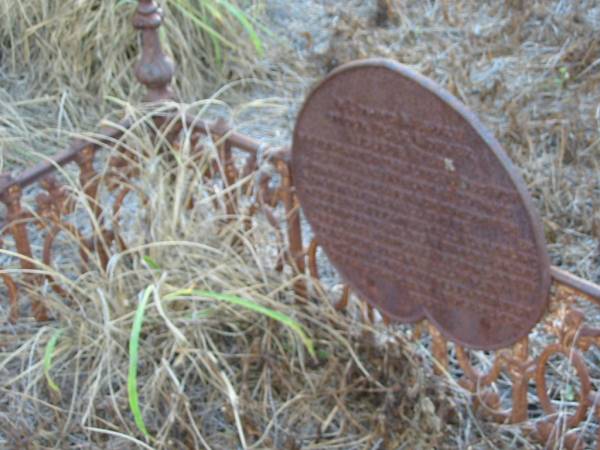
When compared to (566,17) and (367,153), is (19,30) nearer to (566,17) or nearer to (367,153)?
(566,17)

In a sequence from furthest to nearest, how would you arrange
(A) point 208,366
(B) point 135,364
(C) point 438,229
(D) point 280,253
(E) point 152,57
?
(E) point 152,57, (D) point 280,253, (A) point 208,366, (B) point 135,364, (C) point 438,229

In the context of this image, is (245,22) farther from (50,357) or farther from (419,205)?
(419,205)

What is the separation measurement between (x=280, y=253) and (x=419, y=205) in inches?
20.4

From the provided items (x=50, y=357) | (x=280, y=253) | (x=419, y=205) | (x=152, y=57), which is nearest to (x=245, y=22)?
(x=152, y=57)

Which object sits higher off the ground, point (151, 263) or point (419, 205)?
point (419, 205)

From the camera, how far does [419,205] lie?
8.04 feet

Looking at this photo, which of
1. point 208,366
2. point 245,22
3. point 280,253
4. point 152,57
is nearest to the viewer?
point 208,366

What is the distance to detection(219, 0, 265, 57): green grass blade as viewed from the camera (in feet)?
14.5

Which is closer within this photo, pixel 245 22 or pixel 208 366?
pixel 208 366

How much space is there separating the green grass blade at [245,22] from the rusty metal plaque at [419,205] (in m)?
1.81

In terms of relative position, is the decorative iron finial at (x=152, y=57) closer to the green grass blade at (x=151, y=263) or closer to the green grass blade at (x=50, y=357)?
the green grass blade at (x=151, y=263)

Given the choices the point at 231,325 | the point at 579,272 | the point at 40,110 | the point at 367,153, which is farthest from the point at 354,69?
the point at 40,110

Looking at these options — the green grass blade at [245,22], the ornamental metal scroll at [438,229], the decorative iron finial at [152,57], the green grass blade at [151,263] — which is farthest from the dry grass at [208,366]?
the green grass blade at [245,22]

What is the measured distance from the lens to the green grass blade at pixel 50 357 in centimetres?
268
